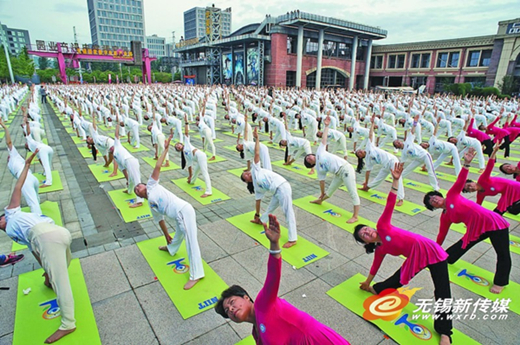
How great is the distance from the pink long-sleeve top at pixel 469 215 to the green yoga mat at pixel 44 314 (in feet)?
16.9

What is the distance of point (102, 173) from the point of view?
32.0ft

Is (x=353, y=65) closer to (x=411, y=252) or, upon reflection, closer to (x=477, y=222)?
(x=477, y=222)

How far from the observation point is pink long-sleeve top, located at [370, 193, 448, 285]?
11.5 feet

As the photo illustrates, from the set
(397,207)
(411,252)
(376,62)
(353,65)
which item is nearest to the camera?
(411,252)

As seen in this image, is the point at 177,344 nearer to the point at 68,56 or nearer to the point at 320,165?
the point at 320,165

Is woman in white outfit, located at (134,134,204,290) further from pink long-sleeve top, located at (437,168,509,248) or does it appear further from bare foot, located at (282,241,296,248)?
pink long-sleeve top, located at (437,168,509,248)

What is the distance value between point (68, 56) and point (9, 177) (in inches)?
2017

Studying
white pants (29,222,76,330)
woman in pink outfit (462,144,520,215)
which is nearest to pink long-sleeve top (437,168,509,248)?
woman in pink outfit (462,144,520,215)

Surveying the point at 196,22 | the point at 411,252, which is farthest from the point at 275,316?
the point at 196,22

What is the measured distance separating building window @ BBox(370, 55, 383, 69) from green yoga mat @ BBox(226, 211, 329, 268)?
57.5 m

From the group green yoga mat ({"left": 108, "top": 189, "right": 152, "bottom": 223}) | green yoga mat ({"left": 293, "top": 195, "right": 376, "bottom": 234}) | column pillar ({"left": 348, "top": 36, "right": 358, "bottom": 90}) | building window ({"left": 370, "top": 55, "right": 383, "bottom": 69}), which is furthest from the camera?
building window ({"left": 370, "top": 55, "right": 383, "bottom": 69})

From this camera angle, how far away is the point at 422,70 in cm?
4909

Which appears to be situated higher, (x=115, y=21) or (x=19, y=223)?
(x=115, y=21)

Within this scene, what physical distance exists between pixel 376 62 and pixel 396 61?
403cm
